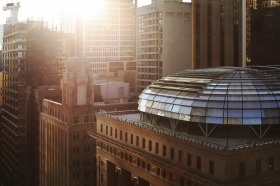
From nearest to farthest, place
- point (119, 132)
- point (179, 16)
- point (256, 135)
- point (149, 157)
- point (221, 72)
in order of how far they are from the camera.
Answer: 1. point (256, 135)
2. point (149, 157)
3. point (221, 72)
4. point (119, 132)
5. point (179, 16)

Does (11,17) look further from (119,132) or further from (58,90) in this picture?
(119,132)

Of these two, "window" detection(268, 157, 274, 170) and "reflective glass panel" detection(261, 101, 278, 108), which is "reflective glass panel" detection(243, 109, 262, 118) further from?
"window" detection(268, 157, 274, 170)

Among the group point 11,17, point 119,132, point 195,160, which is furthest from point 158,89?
point 11,17

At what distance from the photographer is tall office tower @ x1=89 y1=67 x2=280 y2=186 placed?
61188mm

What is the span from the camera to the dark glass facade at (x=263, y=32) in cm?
13250

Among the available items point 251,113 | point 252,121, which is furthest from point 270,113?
point 252,121

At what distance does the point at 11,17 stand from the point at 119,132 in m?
121

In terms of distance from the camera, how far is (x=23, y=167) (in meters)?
136

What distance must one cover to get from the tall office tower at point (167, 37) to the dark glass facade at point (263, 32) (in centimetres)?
4785

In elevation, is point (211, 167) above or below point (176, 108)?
below

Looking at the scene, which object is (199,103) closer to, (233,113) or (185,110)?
(185,110)

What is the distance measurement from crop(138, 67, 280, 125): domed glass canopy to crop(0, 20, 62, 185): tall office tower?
6599 cm

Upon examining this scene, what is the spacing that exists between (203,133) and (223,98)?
650 centimetres

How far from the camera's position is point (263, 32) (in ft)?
446
